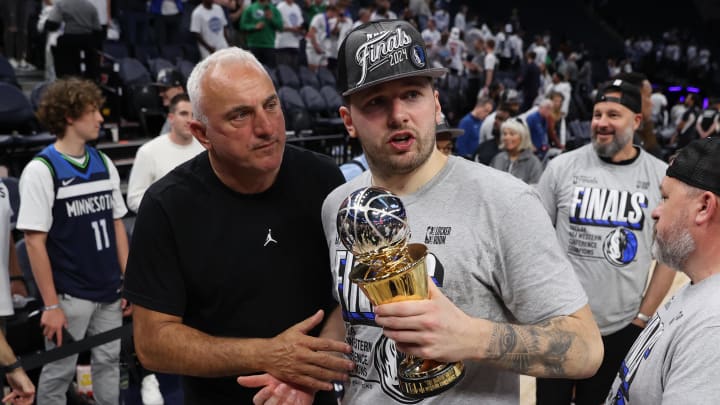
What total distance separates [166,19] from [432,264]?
31.6 ft

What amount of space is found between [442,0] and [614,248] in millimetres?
17699

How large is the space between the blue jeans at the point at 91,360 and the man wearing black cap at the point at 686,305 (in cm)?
287

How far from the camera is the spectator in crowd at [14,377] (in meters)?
2.72

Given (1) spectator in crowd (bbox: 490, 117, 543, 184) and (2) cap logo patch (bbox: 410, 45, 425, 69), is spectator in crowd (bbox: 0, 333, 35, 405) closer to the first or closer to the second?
(2) cap logo patch (bbox: 410, 45, 425, 69)

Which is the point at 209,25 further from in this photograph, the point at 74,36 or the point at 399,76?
the point at 399,76

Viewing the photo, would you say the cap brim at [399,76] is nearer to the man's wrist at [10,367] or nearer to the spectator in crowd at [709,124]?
the man's wrist at [10,367]

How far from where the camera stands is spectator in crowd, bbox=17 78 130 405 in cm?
330

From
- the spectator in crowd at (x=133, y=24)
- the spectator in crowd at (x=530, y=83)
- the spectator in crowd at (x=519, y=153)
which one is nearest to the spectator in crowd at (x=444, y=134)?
the spectator in crowd at (x=519, y=153)

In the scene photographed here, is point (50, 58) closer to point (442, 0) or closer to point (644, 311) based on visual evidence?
point (644, 311)

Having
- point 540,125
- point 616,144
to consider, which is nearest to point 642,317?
point 616,144

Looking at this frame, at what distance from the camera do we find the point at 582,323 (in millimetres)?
1270

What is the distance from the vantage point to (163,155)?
165 inches

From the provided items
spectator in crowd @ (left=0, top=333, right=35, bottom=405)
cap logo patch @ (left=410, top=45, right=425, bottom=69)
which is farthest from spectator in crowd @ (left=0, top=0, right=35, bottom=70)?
cap logo patch @ (left=410, top=45, right=425, bottom=69)

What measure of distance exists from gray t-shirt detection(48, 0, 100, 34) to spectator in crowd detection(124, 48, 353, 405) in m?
6.71
